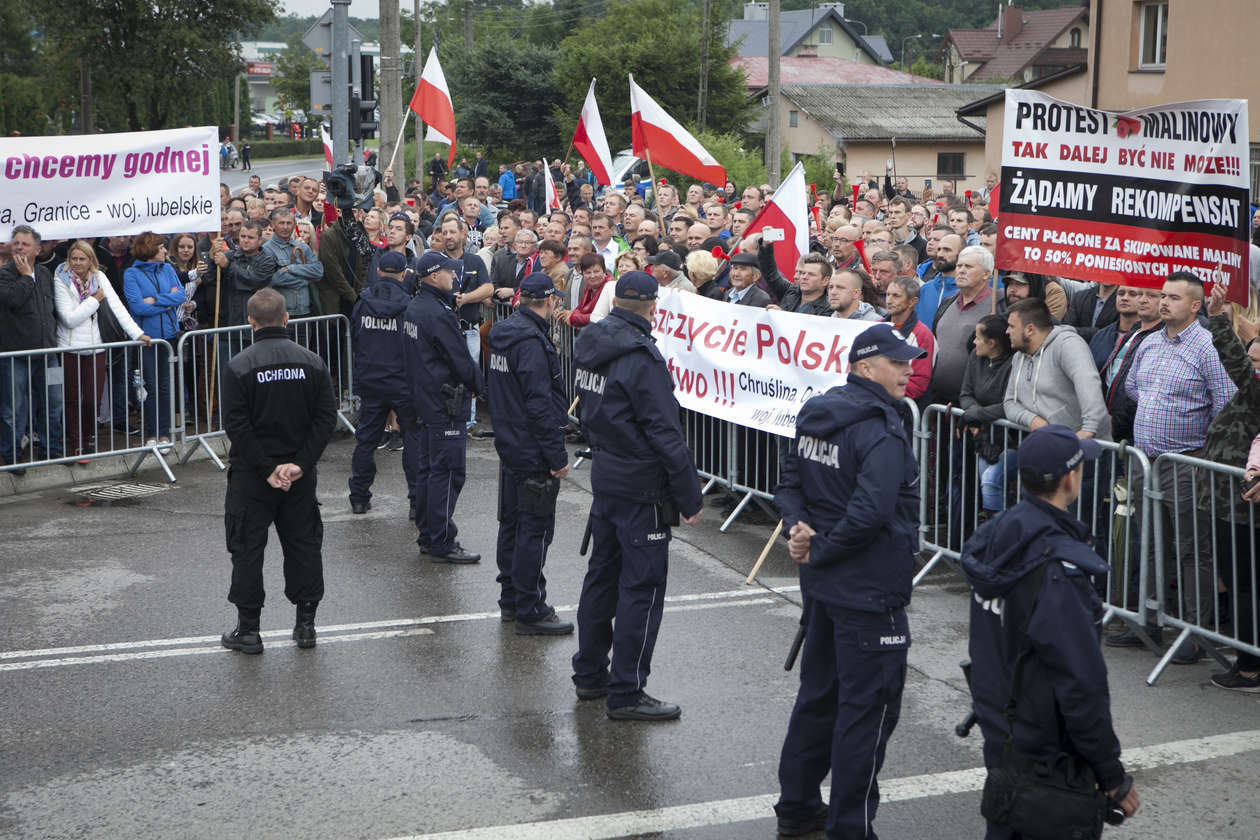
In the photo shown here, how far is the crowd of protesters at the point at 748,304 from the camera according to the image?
7.37 metres

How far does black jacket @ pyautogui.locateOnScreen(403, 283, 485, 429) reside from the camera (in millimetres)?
9133

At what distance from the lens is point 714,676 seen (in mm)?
7133

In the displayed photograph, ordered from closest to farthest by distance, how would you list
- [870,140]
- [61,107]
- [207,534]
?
[207,534] → [61,107] → [870,140]

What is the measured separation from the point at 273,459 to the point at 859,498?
3649 mm

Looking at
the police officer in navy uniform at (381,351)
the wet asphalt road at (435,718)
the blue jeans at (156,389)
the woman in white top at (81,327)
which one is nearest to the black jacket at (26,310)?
the woman in white top at (81,327)

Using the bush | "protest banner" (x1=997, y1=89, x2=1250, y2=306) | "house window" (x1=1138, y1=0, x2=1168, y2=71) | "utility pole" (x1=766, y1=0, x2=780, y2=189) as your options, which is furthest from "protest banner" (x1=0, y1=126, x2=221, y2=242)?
the bush

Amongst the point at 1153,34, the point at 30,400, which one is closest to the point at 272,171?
the point at 1153,34

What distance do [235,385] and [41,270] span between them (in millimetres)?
4737

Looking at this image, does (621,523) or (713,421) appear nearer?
(621,523)

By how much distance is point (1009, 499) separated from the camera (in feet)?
26.8

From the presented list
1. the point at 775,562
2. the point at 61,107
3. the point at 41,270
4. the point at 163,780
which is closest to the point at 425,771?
the point at 163,780

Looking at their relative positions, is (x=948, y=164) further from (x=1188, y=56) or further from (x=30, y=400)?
(x=30, y=400)

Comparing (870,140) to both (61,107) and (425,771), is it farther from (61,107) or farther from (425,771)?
(425,771)

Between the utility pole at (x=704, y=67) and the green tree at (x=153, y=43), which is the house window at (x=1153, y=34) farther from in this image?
the green tree at (x=153, y=43)
